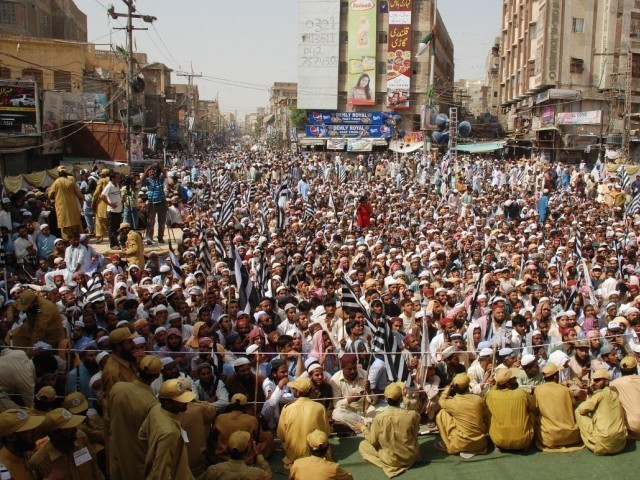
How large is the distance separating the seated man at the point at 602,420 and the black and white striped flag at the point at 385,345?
5.77ft

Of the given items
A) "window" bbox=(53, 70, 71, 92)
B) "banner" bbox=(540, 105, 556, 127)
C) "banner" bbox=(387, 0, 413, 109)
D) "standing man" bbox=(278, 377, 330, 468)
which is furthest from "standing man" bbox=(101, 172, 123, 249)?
"banner" bbox=(387, 0, 413, 109)

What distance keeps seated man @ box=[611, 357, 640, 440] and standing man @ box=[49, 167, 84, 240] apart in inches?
377

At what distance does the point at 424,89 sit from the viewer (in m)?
53.6

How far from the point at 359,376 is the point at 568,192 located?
17671 millimetres

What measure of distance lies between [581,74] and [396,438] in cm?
3775

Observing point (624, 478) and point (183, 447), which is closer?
point (183, 447)

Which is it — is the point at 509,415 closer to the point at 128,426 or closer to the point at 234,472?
the point at 234,472

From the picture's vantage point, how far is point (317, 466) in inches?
208

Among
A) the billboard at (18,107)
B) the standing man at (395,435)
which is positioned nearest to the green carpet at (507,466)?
the standing man at (395,435)

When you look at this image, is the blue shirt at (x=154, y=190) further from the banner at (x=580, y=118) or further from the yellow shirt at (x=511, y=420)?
the banner at (x=580, y=118)

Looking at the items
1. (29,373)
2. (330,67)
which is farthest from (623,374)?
(330,67)

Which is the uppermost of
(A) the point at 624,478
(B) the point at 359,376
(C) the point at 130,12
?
(C) the point at 130,12

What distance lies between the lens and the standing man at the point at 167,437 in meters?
4.35

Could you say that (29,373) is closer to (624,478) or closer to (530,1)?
(624,478)
